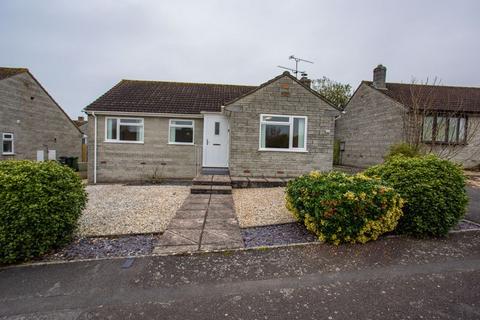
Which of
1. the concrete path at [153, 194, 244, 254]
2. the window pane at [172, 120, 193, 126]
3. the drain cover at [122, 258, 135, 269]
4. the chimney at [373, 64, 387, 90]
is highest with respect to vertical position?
the chimney at [373, 64, 387, 90]

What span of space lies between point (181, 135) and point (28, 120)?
12375 millimetres

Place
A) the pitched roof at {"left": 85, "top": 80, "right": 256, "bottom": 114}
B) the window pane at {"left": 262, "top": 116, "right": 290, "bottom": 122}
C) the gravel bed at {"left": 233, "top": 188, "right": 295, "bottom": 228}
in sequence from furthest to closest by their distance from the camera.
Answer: the pitched roof at {"left": 85, "top": 80, "right": 256, "bottom": 114}
the window pane at {"left": 262, "top": 116, "right": 290, "bottom": 122}
the gravel bed at {"left": 233, "top": 188, "right": 295, "bottom": 228}

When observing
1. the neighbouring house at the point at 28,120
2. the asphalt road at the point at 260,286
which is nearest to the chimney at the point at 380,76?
the asphalt road at the point at 260,286

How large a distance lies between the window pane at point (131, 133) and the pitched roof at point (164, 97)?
88cm

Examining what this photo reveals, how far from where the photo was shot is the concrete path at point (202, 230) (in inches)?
139

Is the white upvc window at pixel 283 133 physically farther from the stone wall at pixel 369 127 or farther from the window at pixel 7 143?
the window at pixel 7 143

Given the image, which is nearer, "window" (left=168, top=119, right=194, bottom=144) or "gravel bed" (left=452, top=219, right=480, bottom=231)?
"gravel bed" (left=452, top=219, right=480, bottom=231)

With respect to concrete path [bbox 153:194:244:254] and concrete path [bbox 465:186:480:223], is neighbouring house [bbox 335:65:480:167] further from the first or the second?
concrete path [bbox 153:194:244:254]

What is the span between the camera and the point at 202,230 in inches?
164

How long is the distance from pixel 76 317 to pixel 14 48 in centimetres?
1982

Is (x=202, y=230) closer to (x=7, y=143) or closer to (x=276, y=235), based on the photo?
(x=276, y=235)

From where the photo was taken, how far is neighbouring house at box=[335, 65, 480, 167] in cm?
1309

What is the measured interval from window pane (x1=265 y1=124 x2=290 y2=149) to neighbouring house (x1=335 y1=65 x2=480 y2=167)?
19.5ft

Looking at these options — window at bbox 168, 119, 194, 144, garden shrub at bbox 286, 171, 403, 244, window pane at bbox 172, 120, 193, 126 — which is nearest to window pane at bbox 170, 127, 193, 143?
window at bbox 168, 119, 194, 144
